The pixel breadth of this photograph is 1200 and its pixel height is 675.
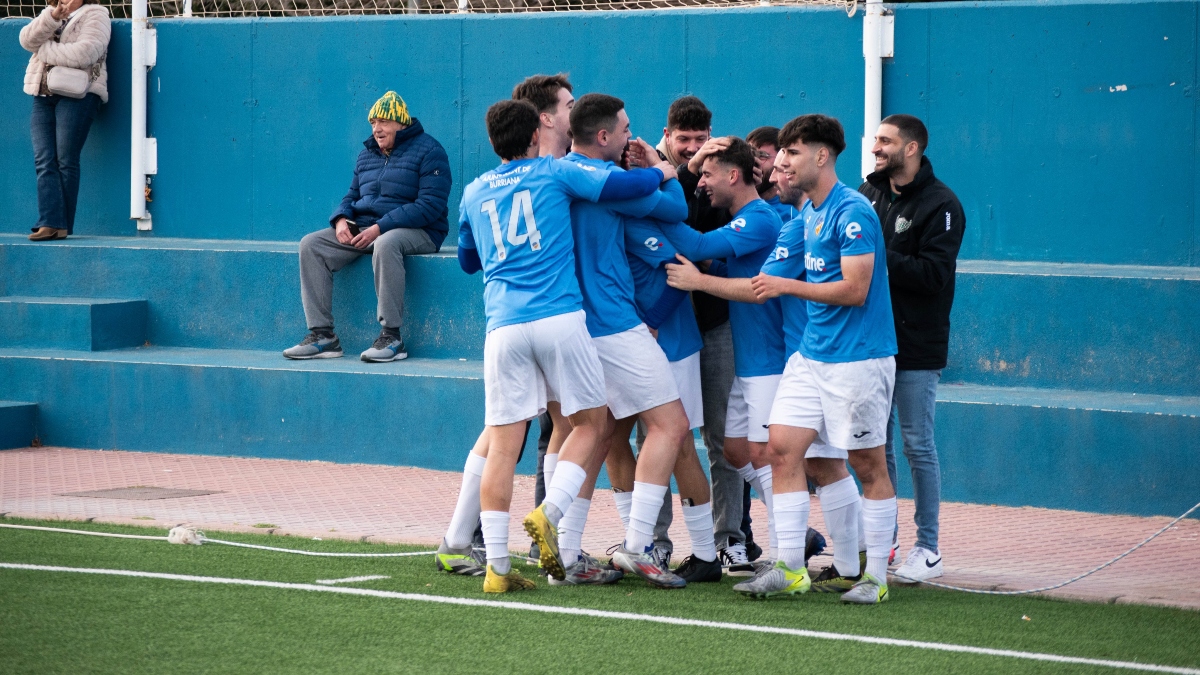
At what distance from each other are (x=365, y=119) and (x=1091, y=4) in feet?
18.9

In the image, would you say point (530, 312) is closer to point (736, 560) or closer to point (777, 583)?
point (777, 583)

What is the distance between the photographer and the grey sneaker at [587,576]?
6367 millimetres

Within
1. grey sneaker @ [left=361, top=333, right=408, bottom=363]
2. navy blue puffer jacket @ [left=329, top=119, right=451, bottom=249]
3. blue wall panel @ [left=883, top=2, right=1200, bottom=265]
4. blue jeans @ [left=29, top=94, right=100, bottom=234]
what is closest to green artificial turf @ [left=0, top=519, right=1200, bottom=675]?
grey sneaker @ [left=361, top=333, right=408, bottom=363]

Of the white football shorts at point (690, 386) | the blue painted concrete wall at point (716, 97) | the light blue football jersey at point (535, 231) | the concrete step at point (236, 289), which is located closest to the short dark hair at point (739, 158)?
the light blue football jersey at point (535, 231)

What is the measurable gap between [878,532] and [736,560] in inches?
38.2

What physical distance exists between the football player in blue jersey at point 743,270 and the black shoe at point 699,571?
308 millimetres

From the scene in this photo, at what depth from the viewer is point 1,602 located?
5852 mm

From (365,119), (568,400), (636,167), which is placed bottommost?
(568,400)

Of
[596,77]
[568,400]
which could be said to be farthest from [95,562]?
[596,77]

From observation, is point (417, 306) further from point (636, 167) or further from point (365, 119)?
point (636, 167)

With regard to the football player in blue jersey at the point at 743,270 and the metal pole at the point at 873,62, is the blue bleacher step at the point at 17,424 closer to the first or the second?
the metal pole at the point at 873,62

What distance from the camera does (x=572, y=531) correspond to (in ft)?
21.3

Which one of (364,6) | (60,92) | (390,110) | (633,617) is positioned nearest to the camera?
(633,617)

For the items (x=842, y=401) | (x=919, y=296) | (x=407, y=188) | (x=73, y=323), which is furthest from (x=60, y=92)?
(x=842, y=401)
